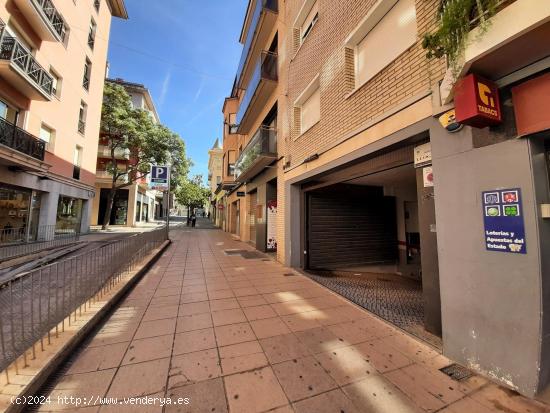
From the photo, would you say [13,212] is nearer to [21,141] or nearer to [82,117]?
[21,141]

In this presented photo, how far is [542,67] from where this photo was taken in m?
2.17

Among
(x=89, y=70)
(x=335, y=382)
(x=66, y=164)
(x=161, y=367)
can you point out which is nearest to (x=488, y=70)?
(x=335, y=382)

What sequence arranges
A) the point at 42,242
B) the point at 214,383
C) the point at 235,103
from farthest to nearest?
the point at 235,103 → the point at 42,242 → the point at 214,383

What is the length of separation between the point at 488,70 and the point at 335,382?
3460 mm

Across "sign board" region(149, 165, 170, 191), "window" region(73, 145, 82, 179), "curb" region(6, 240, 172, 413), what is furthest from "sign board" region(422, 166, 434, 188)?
"window" region(73, 145, 82, 179)

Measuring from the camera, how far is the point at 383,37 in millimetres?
4441

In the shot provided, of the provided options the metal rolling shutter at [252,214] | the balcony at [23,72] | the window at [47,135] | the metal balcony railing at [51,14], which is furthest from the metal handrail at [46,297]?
the metal balcony railing at [51,14]

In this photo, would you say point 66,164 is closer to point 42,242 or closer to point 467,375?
point 42,242

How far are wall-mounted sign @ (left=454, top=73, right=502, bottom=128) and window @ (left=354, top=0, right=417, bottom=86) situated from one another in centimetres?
172

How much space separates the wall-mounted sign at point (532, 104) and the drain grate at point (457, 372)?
8.09 feet

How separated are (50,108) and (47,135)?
1.37 m

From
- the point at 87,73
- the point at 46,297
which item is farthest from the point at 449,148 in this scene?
the point at 87,73

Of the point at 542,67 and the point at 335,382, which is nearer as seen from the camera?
the point at 542,67

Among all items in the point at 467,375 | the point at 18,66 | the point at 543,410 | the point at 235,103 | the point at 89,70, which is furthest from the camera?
the point at 235,103
